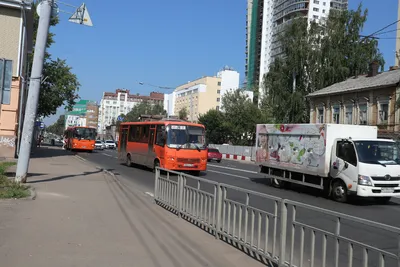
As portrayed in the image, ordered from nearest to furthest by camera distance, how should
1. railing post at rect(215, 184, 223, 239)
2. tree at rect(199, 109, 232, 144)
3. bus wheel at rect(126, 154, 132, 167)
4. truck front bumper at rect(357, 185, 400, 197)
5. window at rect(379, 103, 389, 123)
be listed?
railing post at rect(215, 184, 223, 239) → truck front bumper at rect(357, 185, 400, 197) → bus wheel at rect(126, 154, 132, 167) → window at rect(379, 103, 389, 123) → tree at rect(199, 109, 232, 144)

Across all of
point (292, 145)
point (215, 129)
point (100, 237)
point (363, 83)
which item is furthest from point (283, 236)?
point (215, 129)

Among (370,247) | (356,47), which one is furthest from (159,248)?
(356,47)

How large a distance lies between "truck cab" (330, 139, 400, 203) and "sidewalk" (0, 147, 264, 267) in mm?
6709

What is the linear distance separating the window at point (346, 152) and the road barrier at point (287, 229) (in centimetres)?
705

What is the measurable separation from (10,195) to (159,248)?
17.0 ft

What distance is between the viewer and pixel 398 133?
1314 inches

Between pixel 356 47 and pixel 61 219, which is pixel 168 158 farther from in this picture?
pixel 356 47

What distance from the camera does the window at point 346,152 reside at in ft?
43.7

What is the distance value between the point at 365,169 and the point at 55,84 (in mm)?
31359

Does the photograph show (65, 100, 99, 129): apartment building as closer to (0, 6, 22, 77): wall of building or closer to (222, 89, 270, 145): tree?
(222, 89, 270, 145): tree

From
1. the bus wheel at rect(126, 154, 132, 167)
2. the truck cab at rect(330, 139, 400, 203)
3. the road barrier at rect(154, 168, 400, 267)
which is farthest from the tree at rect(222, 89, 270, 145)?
the road barrier at rect(154, 168, 400, 267)

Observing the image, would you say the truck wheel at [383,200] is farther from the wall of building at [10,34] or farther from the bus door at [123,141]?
the wall of building at [10,34]

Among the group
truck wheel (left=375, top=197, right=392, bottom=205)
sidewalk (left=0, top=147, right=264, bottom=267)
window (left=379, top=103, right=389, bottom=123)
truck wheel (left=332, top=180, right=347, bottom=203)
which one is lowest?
sidewalk (left=0, top=147, right=264, bottom=267)

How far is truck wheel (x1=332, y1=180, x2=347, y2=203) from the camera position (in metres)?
13.4
